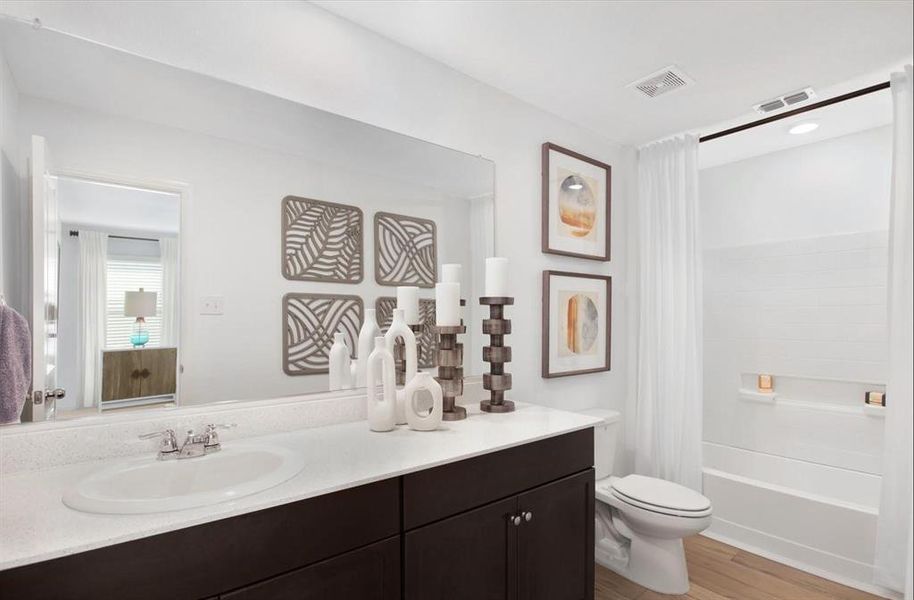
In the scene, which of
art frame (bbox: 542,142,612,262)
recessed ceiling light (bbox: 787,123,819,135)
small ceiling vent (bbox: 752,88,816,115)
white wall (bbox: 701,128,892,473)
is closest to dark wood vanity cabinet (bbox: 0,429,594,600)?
art frame (bbox: 542,142,612,262)

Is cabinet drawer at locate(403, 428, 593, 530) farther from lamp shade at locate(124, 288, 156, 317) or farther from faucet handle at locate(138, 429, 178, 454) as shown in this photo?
lamp shade at locate(124, 288, 156, 317)

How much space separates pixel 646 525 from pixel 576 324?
1024 millimetres

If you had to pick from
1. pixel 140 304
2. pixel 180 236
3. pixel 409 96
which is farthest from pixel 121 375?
pixel 409 96

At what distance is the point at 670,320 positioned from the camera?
2760mm

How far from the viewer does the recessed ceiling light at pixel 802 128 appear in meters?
2.68

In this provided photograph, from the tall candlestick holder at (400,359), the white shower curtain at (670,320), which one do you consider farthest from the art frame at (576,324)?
the tall candlestick holder at (400,359)

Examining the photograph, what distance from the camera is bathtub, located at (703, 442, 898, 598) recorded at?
7.22 feet

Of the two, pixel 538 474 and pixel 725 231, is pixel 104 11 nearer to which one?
pixel 538 474

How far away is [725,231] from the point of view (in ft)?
11.3

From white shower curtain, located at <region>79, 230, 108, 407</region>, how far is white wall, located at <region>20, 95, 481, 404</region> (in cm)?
13

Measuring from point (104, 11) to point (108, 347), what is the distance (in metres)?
0.94

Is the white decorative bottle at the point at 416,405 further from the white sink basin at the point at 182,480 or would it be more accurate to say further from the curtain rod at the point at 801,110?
the curtain rod at the point at 801,110

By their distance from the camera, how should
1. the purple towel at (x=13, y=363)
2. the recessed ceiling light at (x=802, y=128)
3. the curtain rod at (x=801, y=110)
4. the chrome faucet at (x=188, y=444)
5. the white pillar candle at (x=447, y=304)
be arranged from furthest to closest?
the recessed ceiling light at (x=802, y=128) → the curtain rod at (x=801, y=110) → the white pillar candle at (x=447, y=304) → the chrome faucet at (x=188, y=444) → the purple towel at (x=13, y=363)

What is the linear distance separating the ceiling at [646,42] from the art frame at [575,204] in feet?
1.08
